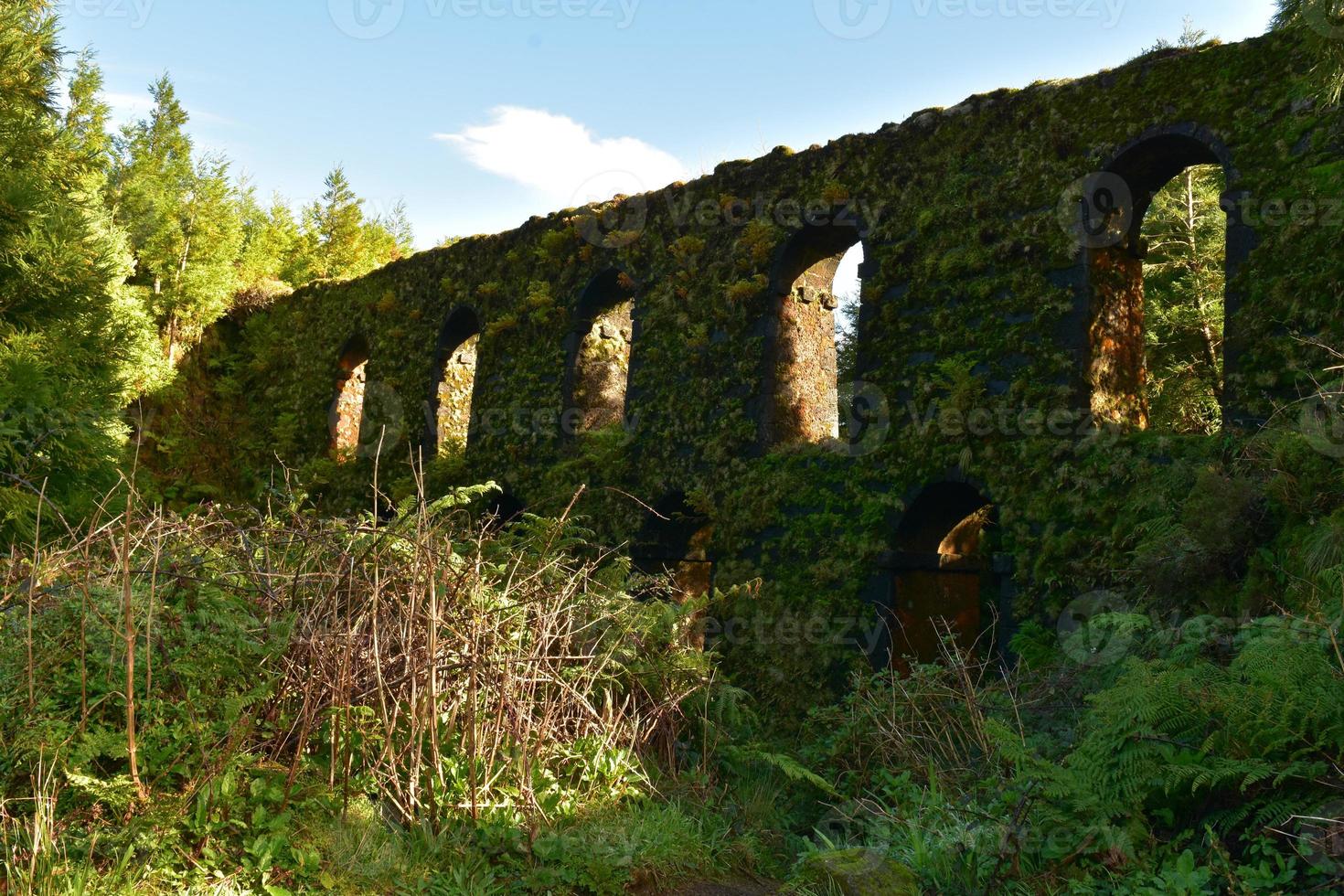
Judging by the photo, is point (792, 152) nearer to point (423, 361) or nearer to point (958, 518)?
point (958, 518)

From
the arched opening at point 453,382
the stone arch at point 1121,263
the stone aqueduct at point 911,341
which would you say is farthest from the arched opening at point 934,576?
the arched opening at point 453,382

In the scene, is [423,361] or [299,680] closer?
[299,680]

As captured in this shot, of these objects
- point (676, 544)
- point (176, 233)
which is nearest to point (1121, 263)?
point (676, 544)

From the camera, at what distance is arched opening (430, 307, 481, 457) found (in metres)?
14.9

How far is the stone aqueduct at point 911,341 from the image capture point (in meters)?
7.46

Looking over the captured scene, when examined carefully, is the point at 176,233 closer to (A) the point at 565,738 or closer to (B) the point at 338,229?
(B) the point at 338,229

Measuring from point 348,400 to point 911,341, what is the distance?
10927mm

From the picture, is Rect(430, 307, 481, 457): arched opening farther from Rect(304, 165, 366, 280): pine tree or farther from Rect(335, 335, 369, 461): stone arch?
Rect(304, 165, 366, 280): pine tree

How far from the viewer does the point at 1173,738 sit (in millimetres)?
4133

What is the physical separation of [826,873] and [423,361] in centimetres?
1220

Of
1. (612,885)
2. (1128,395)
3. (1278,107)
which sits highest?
(1278,107)

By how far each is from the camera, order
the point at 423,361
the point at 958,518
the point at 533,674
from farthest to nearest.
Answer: the point at 423,361 < the point at 958,518 < the point at 533,674

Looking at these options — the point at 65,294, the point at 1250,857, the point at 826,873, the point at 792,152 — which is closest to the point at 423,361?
the point at 65,294

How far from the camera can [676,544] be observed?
11.4 m
